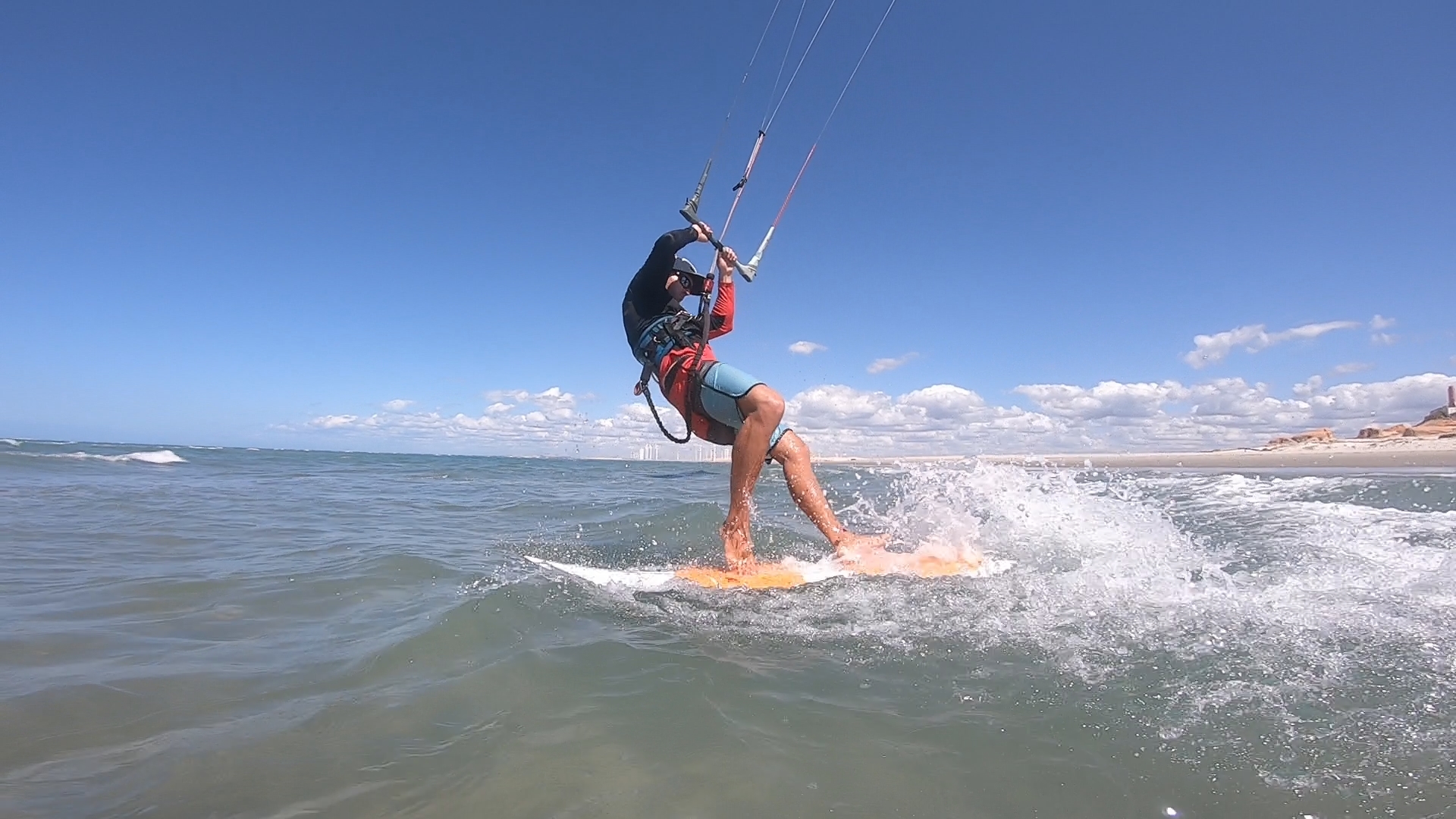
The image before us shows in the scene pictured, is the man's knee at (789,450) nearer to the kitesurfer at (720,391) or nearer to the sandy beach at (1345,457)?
the kitesurfer at (720,391)

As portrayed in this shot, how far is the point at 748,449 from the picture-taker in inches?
189

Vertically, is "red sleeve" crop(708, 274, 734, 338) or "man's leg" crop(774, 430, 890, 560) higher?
"red sleeve" crop(708, 274, 734, 338)

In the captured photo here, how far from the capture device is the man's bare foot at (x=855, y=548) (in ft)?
14.9

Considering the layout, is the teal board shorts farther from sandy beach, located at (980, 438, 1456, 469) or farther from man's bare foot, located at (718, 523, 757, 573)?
sandy beach, located at (980, 438, 1456, 469)

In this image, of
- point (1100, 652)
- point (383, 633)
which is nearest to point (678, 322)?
point (383, 633)

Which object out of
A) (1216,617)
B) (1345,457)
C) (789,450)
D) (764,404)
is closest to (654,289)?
(764,404)

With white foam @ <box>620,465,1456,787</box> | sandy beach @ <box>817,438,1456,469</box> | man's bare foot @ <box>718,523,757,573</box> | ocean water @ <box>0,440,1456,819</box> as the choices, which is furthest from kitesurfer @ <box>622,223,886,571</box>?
sandy beach @ <box>817,438,1456,469</box>

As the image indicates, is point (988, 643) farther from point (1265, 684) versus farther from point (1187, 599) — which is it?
point (1187, 599)

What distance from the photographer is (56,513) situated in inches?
275

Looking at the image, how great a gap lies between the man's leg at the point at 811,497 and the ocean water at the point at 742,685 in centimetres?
57

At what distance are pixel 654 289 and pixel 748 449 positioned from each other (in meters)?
A: 1.47

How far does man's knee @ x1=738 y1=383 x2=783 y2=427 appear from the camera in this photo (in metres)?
4.74

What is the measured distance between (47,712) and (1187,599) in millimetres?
4686

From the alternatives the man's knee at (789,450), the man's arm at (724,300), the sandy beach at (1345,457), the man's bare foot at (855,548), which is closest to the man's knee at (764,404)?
the man's knee at (789,450)
